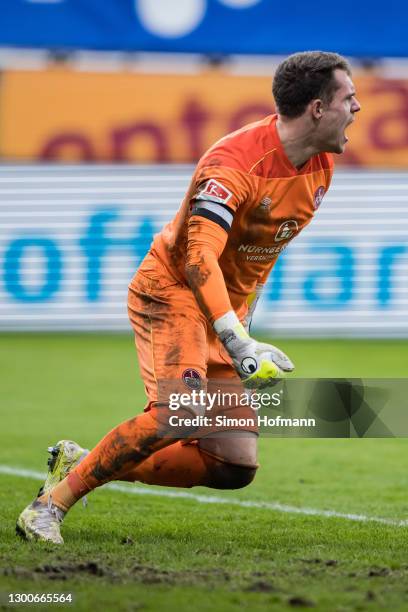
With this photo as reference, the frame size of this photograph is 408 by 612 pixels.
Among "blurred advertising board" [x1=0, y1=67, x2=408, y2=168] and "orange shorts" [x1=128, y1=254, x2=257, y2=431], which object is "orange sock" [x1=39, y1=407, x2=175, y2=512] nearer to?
"orange shorts" [x1=128, y1=254, x2=257, y2=431]

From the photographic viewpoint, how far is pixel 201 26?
53.4 ft

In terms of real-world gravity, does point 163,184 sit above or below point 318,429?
above

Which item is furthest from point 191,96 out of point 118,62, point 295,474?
Answer: point 295,474

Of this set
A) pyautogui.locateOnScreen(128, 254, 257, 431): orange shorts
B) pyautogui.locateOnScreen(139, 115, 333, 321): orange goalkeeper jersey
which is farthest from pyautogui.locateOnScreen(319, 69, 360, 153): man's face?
pyautogui.locateOnScreen(128, 254, 257, 431): orange shorts

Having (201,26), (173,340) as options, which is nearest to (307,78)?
(173,340)

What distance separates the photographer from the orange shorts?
17.3ft

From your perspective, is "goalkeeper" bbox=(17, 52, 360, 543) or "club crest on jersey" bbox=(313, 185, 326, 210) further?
"club crest on jersey" bbox=(313, 185, 326, 210)

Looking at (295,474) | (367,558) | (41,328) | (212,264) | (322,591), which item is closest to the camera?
(322,591)

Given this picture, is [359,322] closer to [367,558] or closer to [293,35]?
[293,35]

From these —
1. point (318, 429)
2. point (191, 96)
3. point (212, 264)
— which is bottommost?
point (318, 429)

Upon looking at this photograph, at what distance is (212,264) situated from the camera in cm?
483

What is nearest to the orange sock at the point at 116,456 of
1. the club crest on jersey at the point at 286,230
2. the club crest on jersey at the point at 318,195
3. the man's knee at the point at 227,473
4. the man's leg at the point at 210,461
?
the man's leg at the point at 210,461

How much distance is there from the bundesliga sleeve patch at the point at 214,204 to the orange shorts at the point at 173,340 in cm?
60

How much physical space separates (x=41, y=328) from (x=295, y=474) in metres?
8.64
